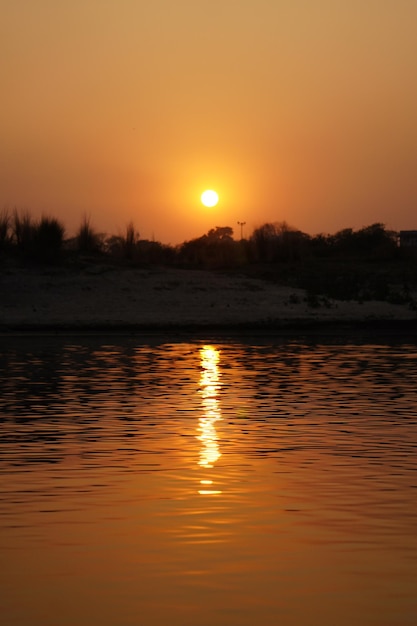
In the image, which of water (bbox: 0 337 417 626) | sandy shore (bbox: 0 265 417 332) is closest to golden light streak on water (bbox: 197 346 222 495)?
water (bbox: 0 337 417 626)

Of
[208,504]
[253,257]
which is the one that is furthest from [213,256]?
[208,504]

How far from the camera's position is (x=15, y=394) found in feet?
64.7

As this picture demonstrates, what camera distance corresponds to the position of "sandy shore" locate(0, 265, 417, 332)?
133 feet

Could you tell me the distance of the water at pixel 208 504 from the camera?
7.32 metres

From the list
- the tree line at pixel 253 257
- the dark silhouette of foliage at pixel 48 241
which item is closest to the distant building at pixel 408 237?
the tree line at pixel 253 257

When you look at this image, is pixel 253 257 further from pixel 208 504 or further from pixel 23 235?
pixel 208 504

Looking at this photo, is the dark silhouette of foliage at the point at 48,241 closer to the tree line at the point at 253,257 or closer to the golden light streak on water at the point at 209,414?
the tree line at the point at 253,257

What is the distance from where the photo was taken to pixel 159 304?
4294cm

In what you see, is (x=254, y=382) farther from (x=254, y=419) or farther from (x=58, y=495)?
(x=58, y=495)

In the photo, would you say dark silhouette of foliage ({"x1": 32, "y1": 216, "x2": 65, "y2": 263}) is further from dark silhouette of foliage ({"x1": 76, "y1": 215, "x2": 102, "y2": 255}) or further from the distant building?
the distant building

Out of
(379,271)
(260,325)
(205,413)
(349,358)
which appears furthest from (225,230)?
(205,413)

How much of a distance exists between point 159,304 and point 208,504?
32.7 m

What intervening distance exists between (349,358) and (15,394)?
10453mm

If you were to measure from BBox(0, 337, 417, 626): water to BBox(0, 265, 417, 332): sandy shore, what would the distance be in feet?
62.6
